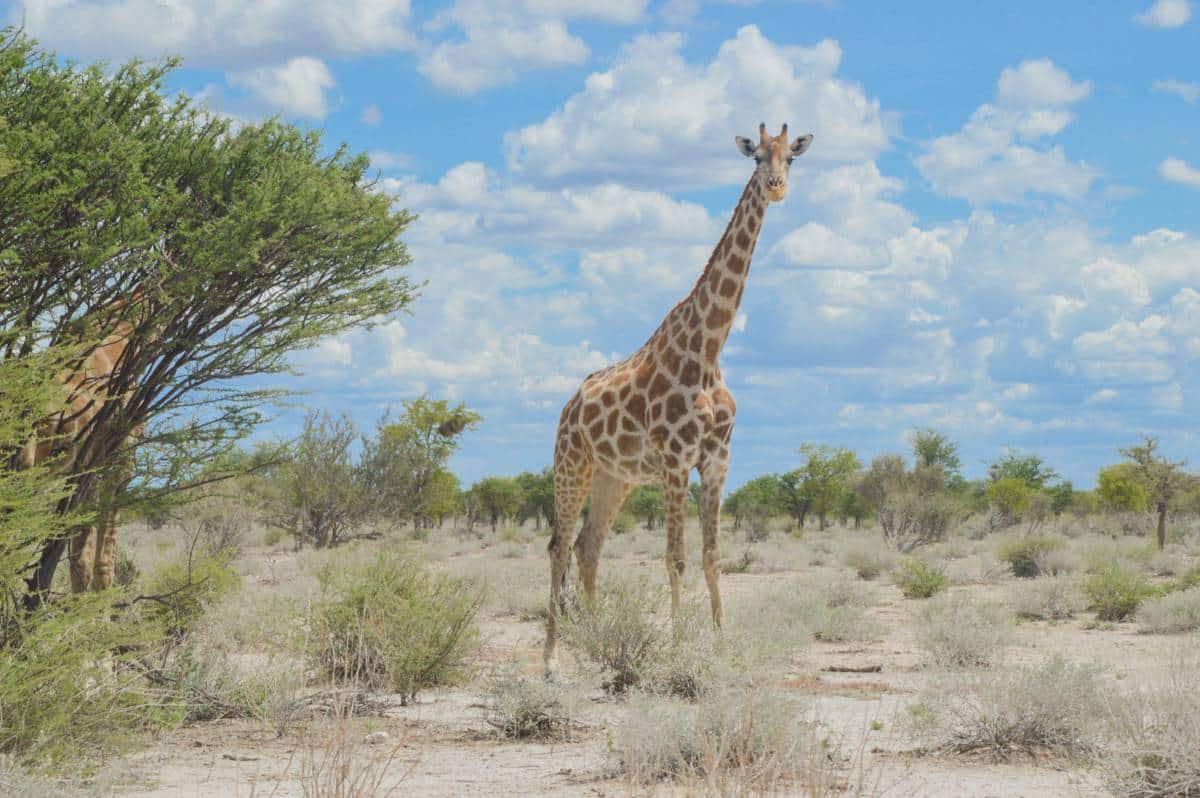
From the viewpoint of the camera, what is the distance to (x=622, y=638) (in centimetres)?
1055

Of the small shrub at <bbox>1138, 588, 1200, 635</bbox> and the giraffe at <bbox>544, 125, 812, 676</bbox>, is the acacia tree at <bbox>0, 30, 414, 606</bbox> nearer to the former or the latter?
the giraffe at <bbox>544, 125, 812, 676</bbox>

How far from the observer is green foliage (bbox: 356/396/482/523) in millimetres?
34094

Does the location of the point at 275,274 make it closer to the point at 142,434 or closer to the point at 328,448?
the point at 142,434

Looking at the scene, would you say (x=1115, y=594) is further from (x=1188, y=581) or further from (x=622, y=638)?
(x=622, y=638)

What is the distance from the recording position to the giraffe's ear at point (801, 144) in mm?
11609

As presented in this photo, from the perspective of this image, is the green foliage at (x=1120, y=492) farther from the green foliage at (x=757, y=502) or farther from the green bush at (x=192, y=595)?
the green bush at (x=192, y=595)

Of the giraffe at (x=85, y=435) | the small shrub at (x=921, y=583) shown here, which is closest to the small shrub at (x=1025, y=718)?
the giraffe at (x=85, y=435)

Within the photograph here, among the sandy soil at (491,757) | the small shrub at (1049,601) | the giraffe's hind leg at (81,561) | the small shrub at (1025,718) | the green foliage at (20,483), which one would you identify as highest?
the green foliage at (20,483)

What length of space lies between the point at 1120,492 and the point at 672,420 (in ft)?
110

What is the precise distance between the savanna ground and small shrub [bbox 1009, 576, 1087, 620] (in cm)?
110

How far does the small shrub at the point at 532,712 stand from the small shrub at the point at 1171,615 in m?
10.2

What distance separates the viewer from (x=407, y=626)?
10.6 meters

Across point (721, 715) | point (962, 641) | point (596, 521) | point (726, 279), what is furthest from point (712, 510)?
point (721, 715)

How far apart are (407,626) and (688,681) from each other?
2.35 meters
